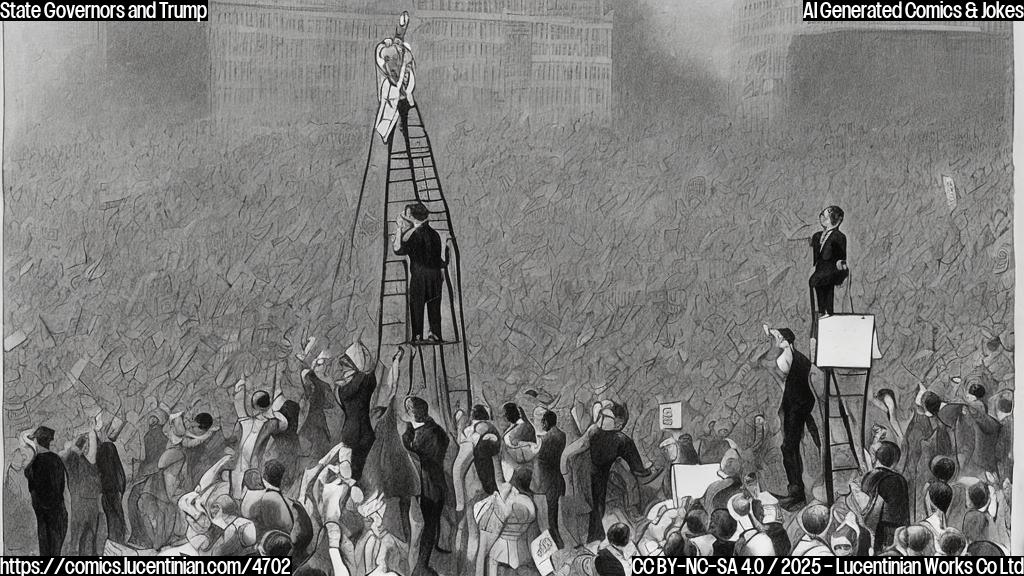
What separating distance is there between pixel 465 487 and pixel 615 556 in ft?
3.97

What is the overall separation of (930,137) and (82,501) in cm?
683

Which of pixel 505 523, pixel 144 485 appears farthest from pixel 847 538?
pixel 144 485

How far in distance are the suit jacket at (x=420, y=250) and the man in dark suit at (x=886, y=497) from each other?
3618 millimetres

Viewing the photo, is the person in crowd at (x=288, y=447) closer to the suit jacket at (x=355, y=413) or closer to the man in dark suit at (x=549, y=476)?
the suit jacket at (x=355, y=413)

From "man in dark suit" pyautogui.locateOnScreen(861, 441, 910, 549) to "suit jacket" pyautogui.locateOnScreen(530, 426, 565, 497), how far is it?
2.28 meters

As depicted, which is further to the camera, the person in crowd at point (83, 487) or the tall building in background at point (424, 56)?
the tall building in background at point (424, 56)

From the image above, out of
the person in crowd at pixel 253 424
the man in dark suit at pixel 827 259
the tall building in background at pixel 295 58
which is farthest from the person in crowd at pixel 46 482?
the man in dark suit at pixel 827 259

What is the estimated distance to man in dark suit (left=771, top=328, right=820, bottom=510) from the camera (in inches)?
310

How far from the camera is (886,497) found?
786 centimetres

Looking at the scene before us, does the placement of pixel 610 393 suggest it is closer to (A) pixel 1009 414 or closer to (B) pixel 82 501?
(A) pixel 1009 414

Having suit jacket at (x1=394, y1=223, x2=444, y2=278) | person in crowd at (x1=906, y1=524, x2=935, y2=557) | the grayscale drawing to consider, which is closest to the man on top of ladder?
the grayscale drawing

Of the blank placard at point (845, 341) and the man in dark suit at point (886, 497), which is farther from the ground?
the blank placard at point (845, 341)

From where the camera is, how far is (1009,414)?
26.1ft

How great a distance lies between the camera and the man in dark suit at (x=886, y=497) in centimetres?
785
